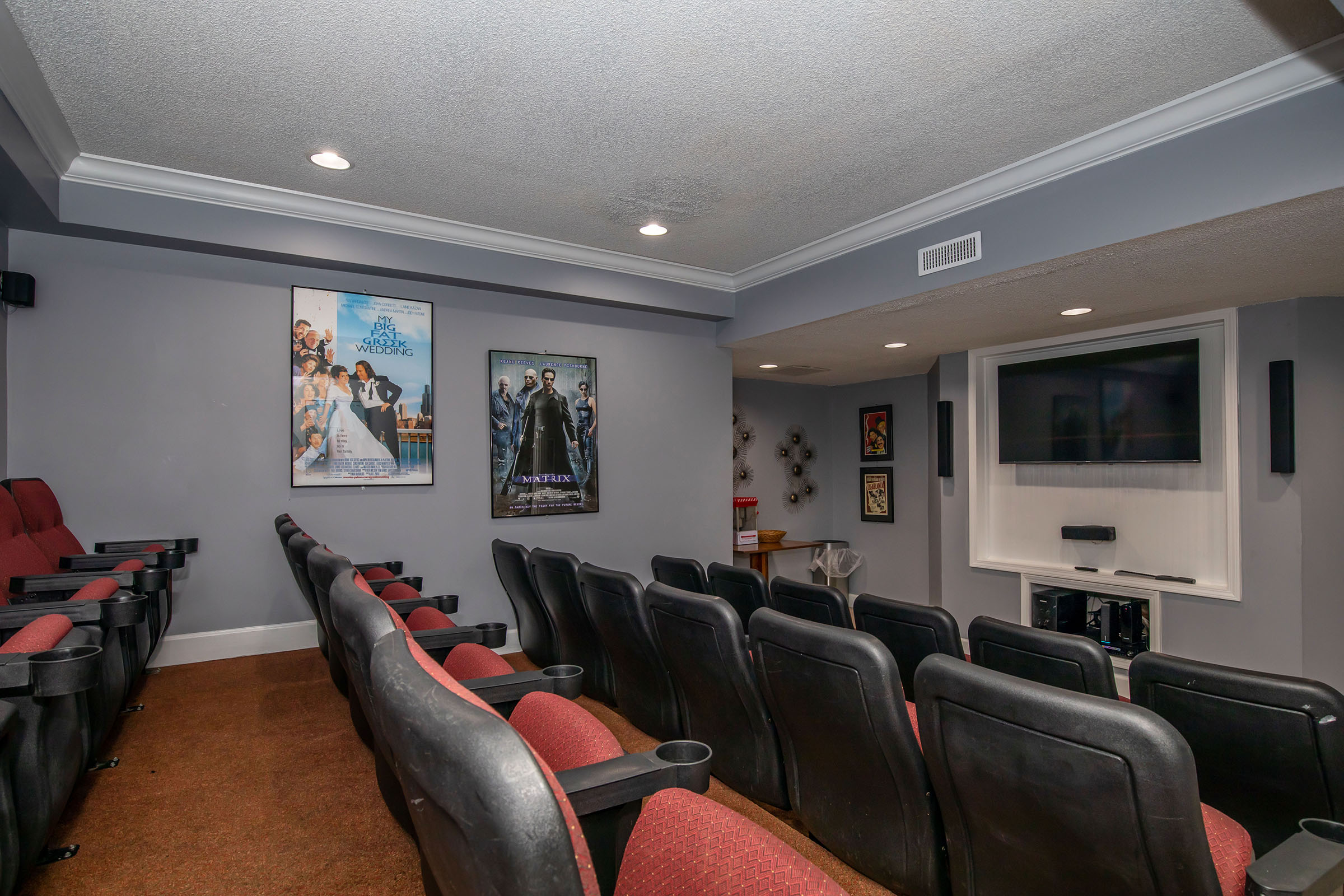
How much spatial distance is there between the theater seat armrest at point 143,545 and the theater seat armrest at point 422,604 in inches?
56.8

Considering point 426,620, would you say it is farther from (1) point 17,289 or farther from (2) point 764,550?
(2) point 764,550

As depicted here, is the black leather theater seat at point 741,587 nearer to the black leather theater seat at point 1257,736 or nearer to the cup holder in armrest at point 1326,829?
the black leather theater seat at point 1257,736

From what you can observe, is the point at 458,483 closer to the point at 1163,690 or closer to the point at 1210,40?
the point at 1163,690

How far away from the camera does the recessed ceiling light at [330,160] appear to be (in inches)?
124

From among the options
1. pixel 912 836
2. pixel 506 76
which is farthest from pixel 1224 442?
pixel 506 76

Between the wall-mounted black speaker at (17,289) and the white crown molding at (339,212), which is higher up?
the white crown molding at (339,212)

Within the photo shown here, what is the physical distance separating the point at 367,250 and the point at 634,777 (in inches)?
148

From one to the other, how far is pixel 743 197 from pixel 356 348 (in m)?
2.48

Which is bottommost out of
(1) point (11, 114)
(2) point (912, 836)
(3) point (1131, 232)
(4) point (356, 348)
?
(2) point (912, 836)

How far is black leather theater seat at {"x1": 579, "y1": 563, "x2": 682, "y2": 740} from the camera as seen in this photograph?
2.39m

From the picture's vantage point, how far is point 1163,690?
1667mm

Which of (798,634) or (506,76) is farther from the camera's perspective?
(506,76)

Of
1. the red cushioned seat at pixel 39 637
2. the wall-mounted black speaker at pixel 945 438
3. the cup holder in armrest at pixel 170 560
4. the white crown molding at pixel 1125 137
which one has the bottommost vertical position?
the cup holder in armrest at pixel 170 560

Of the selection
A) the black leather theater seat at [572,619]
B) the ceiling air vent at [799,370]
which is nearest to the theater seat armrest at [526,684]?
the black leather theater seat at [572,619]
